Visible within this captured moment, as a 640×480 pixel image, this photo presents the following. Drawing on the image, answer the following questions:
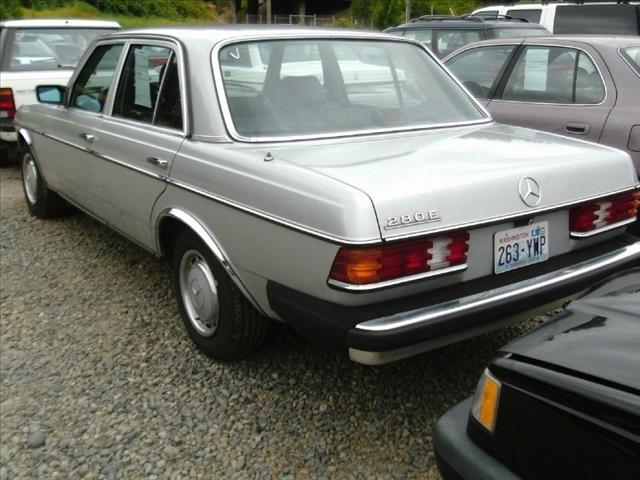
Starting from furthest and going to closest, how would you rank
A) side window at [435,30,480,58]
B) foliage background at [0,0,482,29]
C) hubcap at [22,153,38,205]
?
1. foliage background at [0,0,482,29]
2. side window at [435,30,480,58]
3. hubcap at [22,153,38,205]

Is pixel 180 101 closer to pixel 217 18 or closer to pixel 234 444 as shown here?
pixel 234 444

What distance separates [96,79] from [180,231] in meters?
1.68

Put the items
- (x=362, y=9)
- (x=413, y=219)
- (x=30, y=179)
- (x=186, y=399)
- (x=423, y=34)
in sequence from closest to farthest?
(x=413, y=219) < (x=186, y=399) < (x=30, y=179) < (x=423, y=34) < (x=362, y=9)

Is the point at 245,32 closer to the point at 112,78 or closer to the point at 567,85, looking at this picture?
the point at 112,78

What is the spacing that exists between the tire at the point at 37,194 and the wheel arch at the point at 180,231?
2575 mm

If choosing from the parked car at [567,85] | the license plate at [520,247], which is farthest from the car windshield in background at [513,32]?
the license plate at [520,247]

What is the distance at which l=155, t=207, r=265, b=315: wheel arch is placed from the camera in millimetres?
3045

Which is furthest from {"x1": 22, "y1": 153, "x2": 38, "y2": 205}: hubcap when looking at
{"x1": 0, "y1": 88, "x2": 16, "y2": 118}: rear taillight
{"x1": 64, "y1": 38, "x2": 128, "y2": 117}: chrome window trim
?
{"x1": 0, "y1": 88, "x2": 16, "y2": 118}: rear taillight

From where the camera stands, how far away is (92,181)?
4516mm

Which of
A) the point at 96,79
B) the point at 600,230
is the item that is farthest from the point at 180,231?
the point at 600,230

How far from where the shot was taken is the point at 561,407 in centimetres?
164

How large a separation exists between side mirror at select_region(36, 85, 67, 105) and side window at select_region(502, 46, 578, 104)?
3499 mm

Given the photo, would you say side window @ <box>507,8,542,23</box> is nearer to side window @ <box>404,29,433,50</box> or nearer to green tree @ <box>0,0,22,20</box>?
side window @ <box>404,29,433,50</box>

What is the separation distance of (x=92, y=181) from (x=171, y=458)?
92.9 inches
